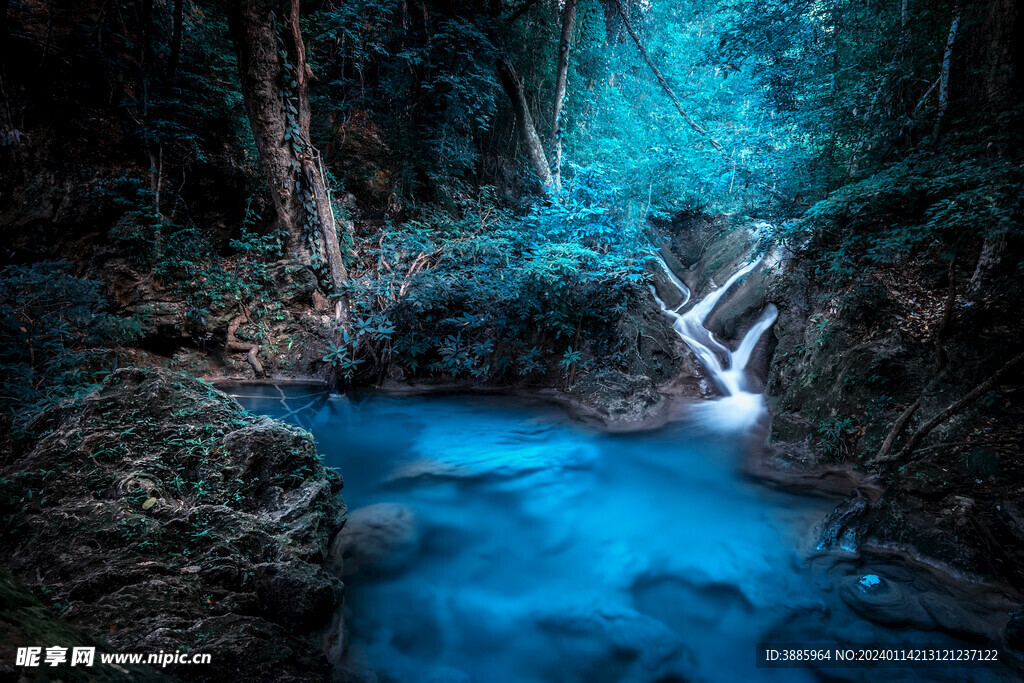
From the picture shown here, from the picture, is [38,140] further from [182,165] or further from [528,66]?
[528,66]

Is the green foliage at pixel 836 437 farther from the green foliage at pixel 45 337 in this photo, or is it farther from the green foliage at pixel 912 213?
the green foliage at pixel 45 337

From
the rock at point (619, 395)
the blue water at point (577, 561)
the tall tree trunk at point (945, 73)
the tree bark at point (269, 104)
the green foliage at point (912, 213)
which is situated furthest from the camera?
the rock at point (619, 395)

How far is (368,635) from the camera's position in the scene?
2854mm

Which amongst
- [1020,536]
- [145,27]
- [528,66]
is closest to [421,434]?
[1020,536]

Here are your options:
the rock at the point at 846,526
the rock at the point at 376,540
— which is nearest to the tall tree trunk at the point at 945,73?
the rock at the point at 846,526

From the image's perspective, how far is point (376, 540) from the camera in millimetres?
Result: 3762

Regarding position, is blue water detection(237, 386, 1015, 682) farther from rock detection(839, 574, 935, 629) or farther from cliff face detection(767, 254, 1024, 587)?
cliff face detection(767, 254, 1024, 587)

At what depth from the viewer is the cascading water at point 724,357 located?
6.66m

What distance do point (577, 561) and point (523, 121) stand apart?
9637 mm

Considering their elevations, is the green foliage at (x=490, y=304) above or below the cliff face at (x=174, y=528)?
above

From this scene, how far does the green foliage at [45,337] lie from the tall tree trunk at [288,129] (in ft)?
9.60

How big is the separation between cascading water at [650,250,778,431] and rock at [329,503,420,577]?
460 cm

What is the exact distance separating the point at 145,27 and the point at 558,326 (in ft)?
26.6

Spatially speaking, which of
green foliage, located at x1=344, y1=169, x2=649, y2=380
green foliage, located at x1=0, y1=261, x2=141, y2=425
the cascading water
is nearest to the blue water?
the cascading water
